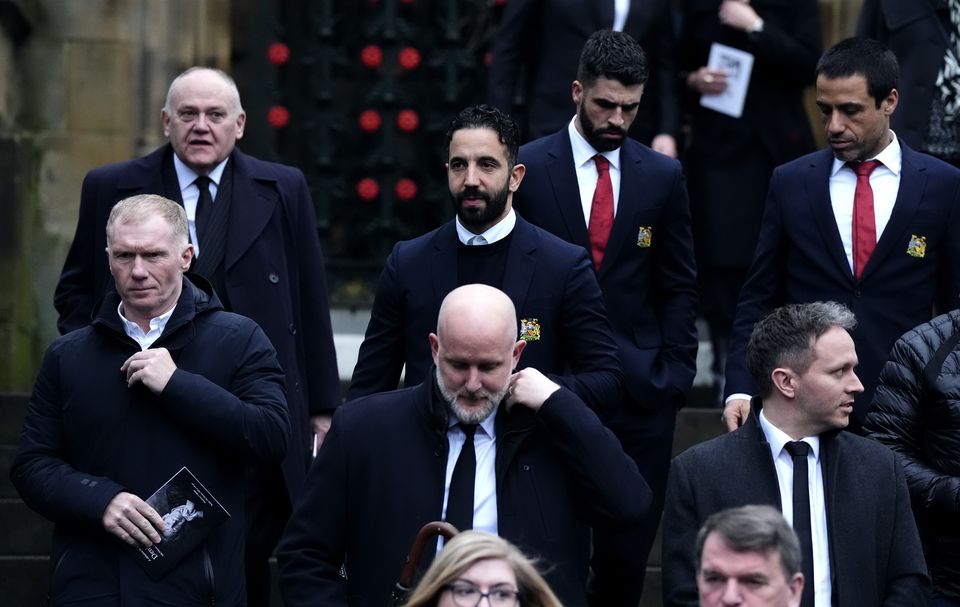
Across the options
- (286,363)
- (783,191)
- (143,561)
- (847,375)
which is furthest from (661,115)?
(143,561)

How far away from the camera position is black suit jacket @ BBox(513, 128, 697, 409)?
8.52 meters

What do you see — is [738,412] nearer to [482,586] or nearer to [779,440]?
[779,440]

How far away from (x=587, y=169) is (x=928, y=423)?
1736mm

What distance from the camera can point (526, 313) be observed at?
7.76 meters

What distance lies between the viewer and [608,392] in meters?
7.73

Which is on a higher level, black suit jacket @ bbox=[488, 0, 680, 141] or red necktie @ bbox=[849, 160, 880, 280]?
black suit jacket @ bbox=[488, 0, 680, 141]

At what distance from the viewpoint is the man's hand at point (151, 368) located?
718 cm

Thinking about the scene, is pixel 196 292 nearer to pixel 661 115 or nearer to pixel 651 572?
pixel 651 572

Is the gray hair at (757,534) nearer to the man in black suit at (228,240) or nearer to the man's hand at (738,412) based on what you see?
the man's hand at (738,412)

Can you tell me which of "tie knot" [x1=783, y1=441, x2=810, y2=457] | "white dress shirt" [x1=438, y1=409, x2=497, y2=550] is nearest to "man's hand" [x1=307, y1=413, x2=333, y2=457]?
"white dress shirt" [x1=438, y1=409, x2=497, y2=550]

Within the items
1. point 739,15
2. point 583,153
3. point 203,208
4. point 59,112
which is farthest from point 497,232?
point 59,112

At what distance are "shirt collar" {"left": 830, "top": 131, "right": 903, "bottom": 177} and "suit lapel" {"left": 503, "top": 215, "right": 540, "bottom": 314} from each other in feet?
4.59

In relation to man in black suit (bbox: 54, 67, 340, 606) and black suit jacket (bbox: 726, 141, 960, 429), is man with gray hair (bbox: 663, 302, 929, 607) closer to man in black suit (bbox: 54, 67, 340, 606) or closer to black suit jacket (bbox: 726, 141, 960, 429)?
black suit jacket (bbox: 726, 141, 960, 429)

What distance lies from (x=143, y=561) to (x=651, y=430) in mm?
2224
